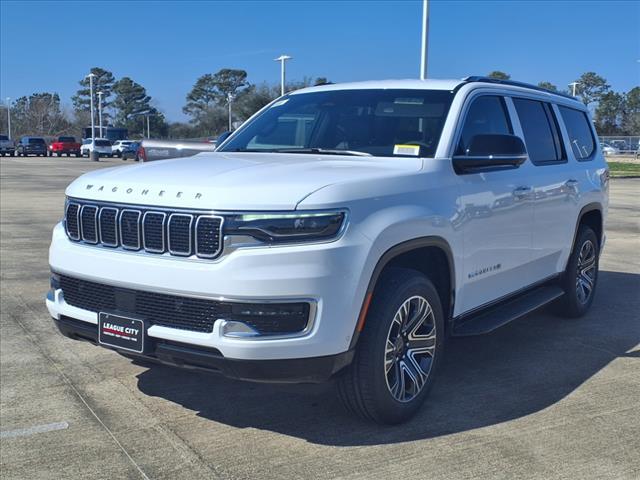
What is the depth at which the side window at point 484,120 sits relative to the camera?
4852 millimetres

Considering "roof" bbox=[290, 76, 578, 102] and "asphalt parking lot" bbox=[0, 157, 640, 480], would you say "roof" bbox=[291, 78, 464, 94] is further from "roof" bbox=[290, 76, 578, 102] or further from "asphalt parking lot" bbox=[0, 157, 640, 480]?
"asphalt parking lot" bbox=[0, 157, 640, 480]

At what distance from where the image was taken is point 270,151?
5.11 m

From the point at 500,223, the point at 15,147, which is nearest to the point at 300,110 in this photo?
the point at 500,223

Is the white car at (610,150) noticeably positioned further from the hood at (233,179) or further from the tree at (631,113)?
the hood at (233,179)

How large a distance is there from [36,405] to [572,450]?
10.3ft

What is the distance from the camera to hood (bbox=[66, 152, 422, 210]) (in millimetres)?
3546

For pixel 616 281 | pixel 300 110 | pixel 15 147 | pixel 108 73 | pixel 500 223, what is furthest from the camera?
pixel 108 73

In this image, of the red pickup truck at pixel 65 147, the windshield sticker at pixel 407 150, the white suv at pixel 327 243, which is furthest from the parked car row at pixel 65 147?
the windshield sticker at pixel 407 150

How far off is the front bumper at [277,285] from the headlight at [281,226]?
0.05 metres

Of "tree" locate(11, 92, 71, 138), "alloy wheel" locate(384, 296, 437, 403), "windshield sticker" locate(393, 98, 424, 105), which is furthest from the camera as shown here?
"tree" locate(11, 92, 71, 138)

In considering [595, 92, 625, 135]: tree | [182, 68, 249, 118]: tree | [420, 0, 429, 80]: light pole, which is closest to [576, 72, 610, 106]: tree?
[595, 92, 625, 135]: tree

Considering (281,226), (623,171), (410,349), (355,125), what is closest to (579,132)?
(355,125)

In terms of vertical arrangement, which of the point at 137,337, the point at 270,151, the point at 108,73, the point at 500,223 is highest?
the point at 108,73

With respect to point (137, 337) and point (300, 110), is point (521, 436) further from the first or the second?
point (300, 110)
